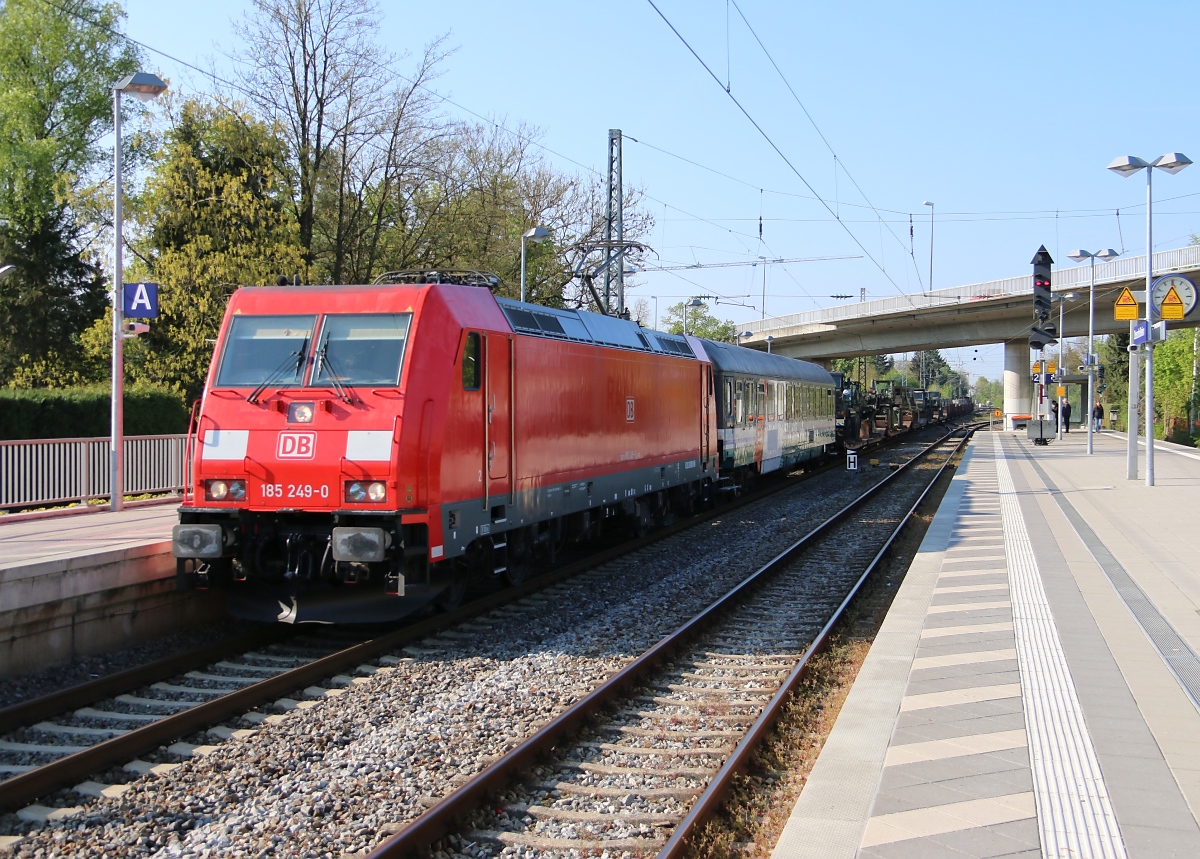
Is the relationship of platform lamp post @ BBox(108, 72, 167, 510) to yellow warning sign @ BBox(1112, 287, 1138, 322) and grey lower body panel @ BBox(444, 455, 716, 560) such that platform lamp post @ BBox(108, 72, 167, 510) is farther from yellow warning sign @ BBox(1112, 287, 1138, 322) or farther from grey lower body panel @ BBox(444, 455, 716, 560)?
yellow warning sign @ BBox(1112, 287, 1138, 322)

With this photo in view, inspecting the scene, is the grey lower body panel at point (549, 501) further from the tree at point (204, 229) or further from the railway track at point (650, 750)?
the tree at point (204, 229)

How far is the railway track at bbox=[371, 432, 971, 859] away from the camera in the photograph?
16.7ft

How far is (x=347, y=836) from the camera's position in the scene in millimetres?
Result: 5027

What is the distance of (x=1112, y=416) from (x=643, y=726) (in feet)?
228

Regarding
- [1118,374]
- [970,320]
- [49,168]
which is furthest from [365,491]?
[1118,374]

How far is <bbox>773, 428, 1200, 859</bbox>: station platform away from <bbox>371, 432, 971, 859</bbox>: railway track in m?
0.72

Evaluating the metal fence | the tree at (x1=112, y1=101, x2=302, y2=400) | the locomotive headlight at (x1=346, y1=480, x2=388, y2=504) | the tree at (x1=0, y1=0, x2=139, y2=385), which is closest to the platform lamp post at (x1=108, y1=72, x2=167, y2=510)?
the metal fence

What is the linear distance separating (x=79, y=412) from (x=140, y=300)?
27.6 ft

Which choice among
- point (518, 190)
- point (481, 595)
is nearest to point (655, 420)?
point (481, 595)

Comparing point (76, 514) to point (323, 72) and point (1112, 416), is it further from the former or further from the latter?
point (1112, 416)

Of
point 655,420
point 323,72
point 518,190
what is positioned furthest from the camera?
point 518,190

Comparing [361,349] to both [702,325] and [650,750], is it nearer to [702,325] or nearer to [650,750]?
[650,750]

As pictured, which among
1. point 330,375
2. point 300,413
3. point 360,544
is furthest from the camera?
point 330,375

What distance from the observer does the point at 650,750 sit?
643cm
